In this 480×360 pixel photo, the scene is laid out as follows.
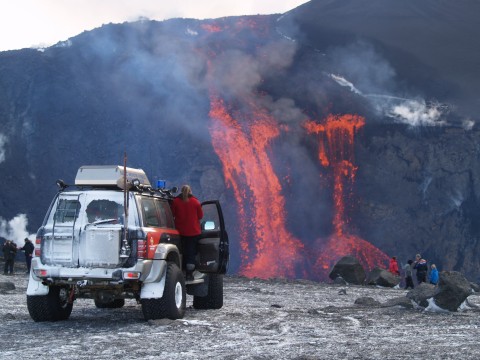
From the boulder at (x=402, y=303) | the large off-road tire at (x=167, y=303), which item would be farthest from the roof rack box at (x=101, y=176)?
the boulder at (x=402, y=303)

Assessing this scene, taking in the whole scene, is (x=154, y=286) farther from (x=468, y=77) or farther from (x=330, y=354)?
(x=468, y=77)

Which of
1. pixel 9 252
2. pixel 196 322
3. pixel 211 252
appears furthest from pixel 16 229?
pixel 196 322

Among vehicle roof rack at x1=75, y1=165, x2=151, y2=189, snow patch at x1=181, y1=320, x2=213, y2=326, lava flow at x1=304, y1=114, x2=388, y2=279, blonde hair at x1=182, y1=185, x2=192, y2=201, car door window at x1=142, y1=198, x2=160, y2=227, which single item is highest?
lava flow at x1=304, y1=114, x2=388, y2=279

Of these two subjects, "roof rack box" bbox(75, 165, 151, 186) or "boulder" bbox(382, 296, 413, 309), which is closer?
"roof rack box" bbox(75, 165, 151, 186)

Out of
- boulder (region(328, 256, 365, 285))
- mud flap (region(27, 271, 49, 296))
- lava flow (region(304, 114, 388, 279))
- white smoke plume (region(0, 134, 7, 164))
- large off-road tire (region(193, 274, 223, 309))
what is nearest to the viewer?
mud flap (region(27, 271, 49, 296))

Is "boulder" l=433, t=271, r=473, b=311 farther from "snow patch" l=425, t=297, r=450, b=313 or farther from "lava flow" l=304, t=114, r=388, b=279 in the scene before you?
"lava flow" l=304, t=114, r=388, b=279

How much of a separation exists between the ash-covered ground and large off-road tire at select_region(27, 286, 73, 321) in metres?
0.19

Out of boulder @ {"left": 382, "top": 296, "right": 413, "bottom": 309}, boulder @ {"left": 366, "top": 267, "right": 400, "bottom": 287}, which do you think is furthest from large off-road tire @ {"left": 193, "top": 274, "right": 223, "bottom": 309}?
boulder @ {"left": 366, "top": 267, "right": 400, "bottom": 287}

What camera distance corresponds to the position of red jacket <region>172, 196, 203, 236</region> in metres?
13.6

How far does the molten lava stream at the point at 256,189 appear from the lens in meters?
48.6

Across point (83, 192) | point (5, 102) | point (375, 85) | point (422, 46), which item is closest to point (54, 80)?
point (5, 102)

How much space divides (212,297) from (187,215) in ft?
7.96

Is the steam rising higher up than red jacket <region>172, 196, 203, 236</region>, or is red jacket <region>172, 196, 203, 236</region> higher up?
the steam rising

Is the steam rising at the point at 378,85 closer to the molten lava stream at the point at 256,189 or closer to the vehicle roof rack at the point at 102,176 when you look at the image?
the molten lava stream at the point at 256,189
